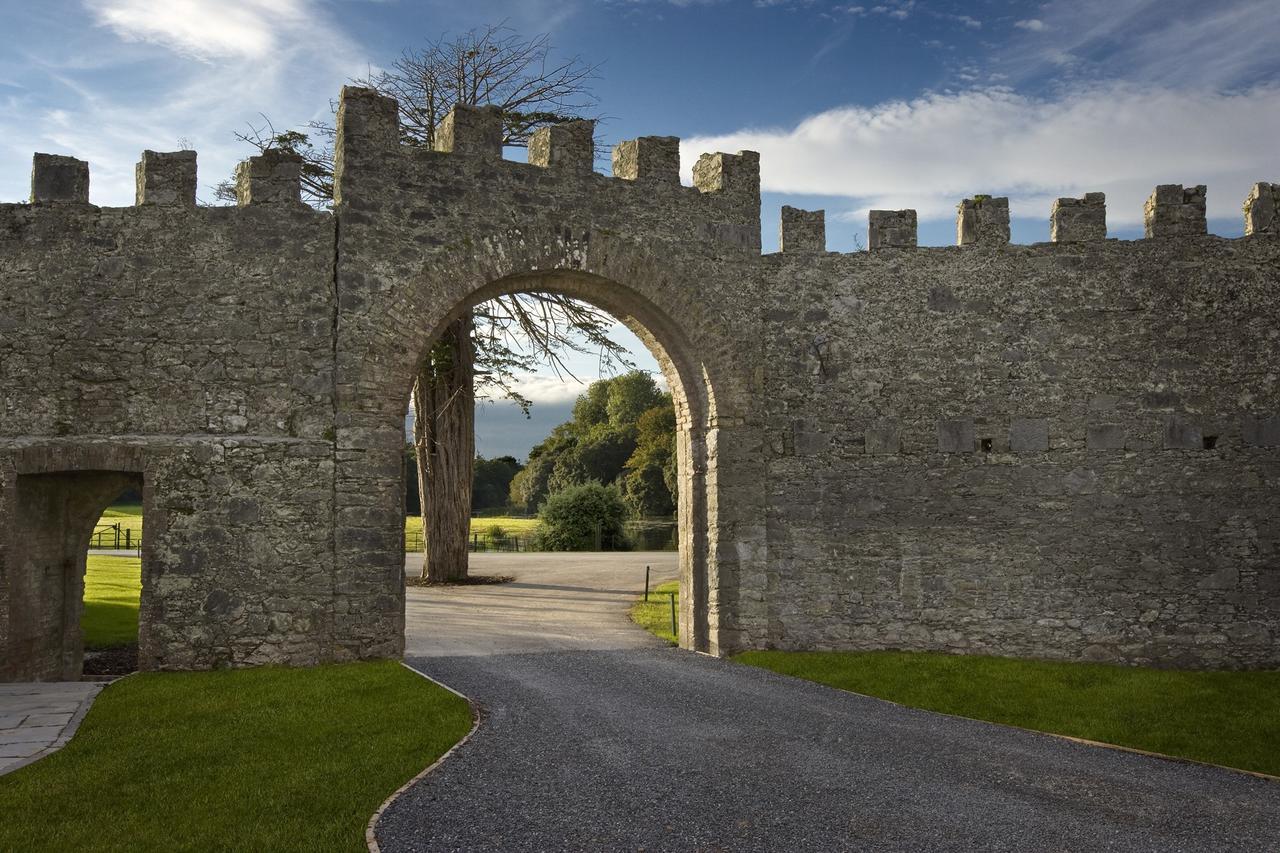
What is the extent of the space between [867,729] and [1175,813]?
7.63ft

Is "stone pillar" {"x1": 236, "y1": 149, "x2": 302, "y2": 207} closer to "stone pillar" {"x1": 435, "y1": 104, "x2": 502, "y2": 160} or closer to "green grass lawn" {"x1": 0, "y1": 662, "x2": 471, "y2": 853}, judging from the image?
"stone pillar" {"x1": 435, "y1": 104, "x2": 502, "y2": 160}

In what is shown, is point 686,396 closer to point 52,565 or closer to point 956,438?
point 956,438

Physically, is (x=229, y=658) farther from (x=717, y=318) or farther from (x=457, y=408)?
(x=457, y=408)

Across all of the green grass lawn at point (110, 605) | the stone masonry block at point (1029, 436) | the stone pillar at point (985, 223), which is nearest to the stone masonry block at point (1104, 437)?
the stone masonry block at point (1029, 436)

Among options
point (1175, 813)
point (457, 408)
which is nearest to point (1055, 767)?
point (1175, 813)

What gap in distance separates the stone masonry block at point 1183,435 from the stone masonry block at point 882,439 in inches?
119

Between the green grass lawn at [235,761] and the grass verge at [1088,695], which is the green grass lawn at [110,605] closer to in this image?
the green grass lawn at [235,761]

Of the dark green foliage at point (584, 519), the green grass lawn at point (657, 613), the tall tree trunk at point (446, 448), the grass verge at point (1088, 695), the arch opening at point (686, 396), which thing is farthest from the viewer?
the dark green foliage at point (584, 519)

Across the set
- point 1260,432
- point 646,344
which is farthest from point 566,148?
point 1260,432

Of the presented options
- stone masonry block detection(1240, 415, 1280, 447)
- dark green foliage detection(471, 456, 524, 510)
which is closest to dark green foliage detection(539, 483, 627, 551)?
stone masonry block detection(1240, 415, 1280, 447)

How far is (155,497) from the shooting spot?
9375 mm

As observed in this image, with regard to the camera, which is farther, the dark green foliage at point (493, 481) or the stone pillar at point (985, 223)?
the dark green foliage at point (493, 481)

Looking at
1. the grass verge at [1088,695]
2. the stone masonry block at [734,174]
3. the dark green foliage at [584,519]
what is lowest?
the grass verge at [1088,695]

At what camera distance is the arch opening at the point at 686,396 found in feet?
35.9
